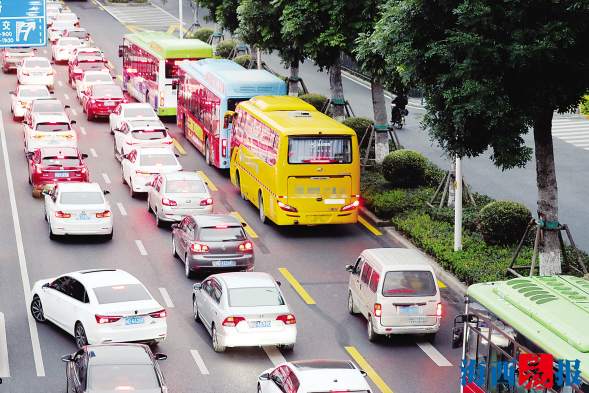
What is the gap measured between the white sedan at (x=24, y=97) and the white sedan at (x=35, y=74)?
5.62 meters

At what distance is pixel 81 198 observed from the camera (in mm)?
35219

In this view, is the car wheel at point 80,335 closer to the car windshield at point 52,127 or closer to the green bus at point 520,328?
the green bus at point 520,328

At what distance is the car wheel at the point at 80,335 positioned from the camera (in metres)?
25.5

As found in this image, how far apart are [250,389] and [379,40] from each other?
28.6 feet

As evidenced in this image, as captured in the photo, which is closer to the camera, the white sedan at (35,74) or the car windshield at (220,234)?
the car windshield at (220,234)

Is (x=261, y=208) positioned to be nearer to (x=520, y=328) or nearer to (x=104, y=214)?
(x=104, y=214)

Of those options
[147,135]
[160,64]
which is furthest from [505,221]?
[160,64]

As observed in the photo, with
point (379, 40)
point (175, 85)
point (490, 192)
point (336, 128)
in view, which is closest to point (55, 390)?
point (379, 40)

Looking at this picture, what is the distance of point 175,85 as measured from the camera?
5316 centimetres

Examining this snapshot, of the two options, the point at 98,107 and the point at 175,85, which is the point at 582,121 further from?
the point at 98,107

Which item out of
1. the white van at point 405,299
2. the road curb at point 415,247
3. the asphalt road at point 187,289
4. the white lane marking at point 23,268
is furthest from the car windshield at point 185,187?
the white van at point 405,299

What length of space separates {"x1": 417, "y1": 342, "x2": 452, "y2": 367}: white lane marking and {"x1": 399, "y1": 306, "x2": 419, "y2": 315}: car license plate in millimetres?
960

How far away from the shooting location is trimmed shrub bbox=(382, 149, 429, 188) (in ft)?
128

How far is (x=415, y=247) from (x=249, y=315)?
1044 centimetres
